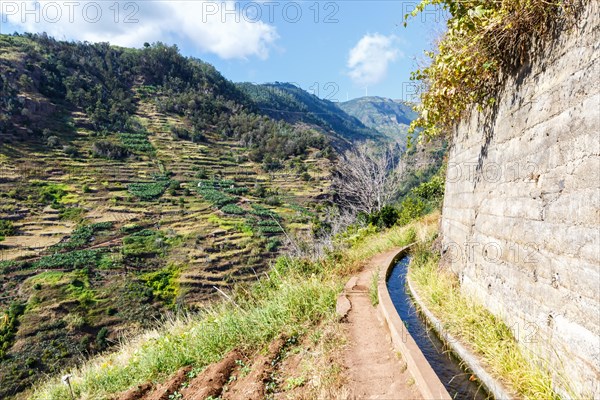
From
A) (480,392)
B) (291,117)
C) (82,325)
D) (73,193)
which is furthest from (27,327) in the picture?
(291,117)

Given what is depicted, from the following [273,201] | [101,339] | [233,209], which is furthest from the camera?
[273,201]

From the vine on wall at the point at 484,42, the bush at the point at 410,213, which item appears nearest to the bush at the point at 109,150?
the bush at the point at 410,213

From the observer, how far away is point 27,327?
23750 mm

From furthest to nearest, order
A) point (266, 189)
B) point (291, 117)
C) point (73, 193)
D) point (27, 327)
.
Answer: point (291, 117), point (266, 189), point (73, 193), point (27, 327)

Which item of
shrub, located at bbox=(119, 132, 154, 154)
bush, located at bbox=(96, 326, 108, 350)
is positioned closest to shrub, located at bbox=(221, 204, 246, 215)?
shrub, located at bbox=(119, 132, 154, 154)

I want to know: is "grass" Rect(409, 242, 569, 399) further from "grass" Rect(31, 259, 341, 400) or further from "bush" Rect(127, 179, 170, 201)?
"bush" Rect(127, 179, 170, 201)

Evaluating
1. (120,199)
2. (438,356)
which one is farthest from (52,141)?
(438,356)

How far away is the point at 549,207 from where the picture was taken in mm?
2965

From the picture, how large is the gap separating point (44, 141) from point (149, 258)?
28326 mm

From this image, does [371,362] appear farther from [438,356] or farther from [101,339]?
[101,339]

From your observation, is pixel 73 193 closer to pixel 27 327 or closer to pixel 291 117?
pixel 27 327

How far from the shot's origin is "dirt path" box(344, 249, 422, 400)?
10.5 feet

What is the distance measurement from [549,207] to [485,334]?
4.78 feet

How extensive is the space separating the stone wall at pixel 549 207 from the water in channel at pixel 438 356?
63 cm
